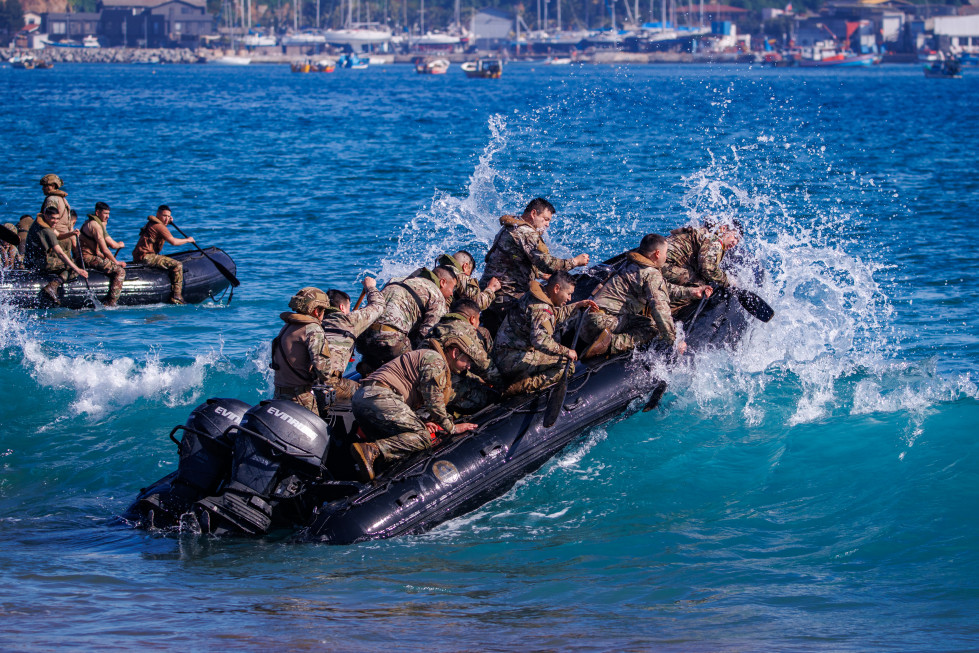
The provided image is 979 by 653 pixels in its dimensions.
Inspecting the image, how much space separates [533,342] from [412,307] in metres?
1.60

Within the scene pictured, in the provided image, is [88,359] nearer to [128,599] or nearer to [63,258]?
[63,258]

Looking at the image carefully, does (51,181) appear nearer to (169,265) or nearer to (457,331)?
(169,265)

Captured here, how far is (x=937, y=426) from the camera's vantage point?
10.5 m

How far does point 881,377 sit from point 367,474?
6.82 metres

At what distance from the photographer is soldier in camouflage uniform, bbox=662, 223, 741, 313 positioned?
35.3 ft

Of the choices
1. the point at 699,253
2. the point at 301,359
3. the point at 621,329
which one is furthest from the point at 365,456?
the point at 699,253

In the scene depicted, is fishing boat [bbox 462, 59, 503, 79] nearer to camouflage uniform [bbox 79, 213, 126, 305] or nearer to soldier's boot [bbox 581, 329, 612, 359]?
camouflage uniform [bbox 79, 213, 126, 305]

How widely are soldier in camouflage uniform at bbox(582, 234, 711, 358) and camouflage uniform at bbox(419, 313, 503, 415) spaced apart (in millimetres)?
1130

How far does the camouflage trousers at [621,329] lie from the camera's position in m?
9.81

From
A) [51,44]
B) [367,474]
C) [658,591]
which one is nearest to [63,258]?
[367,474]

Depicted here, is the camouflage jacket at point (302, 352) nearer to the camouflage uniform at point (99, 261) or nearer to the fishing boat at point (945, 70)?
the camouflage uniform at point (99, 261)

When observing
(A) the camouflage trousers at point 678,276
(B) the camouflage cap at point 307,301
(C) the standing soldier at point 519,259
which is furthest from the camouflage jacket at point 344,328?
(A) the camouflage trousers at point 678,276

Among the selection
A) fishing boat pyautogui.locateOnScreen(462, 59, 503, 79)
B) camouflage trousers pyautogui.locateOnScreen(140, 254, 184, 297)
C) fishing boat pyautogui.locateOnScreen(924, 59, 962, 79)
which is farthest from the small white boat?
camouflage trousers pyautogui.locateOnScreen(140, 254, 184, 297)

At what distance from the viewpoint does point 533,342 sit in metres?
8.84
